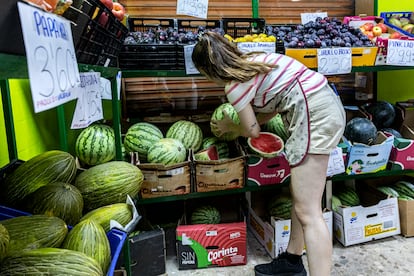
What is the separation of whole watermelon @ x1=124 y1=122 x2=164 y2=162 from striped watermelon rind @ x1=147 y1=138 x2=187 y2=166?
0.20 feet

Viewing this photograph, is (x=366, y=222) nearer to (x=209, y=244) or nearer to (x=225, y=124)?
(x=209, y=244)

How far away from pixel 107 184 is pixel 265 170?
122cm

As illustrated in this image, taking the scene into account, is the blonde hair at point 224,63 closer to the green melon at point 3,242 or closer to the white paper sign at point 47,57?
the white paper sign at point 47,57

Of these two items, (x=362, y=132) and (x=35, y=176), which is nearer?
(x=35, y=176)

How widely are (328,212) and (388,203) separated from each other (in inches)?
17.1

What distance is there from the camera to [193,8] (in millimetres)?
2988

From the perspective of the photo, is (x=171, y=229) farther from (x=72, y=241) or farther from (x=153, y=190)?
(x=72, y=241)

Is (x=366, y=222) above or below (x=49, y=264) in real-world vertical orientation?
below

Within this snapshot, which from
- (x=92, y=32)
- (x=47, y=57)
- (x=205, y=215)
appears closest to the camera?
(x=47, y=57)

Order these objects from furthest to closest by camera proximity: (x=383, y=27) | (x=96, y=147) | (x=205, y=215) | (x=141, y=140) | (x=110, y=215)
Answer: (x=383, y=27) → (x=205, y=215) → (x=141, y=140) → (x=96, y=147) → (x=110, y=215)

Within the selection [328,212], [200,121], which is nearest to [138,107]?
[200,121]

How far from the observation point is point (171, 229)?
9.14ft

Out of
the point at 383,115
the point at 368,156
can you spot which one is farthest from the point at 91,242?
the point at 383,115

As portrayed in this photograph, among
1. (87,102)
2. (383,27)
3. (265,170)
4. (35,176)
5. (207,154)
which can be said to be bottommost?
(265,170)
